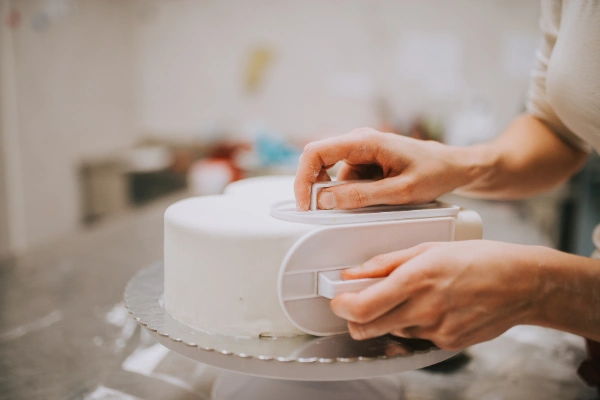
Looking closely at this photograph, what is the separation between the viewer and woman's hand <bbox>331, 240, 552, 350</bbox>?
0.42 metres

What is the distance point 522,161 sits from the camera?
0.77 metres

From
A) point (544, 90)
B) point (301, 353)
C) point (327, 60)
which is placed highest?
point (327, 60)

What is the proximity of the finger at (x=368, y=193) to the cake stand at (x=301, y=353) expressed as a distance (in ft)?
0.51

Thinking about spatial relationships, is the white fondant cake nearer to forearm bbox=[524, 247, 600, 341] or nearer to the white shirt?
forearm bbox=[524, 247, 600, 341]

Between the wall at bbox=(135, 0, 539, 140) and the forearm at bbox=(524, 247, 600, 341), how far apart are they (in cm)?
247

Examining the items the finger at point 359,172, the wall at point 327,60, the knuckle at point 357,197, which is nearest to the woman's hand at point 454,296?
the knuckle at point 357,197

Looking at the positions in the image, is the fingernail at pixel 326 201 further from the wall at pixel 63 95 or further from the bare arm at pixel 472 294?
the wall at pixel 63 95

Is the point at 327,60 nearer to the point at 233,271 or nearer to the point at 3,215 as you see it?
the point at 3,215

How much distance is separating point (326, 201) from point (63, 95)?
8.27ft

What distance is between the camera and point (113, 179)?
2.78 meters

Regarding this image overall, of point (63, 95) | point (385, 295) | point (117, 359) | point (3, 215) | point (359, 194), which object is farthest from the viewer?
point (63, 95)

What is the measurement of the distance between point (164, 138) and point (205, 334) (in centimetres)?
297

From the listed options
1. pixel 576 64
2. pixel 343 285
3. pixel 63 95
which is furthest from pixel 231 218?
pixel 63 95

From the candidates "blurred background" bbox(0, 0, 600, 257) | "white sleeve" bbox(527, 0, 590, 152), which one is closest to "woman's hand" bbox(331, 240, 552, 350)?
"white sleeve" bbox(527, 0, 590, 152)
